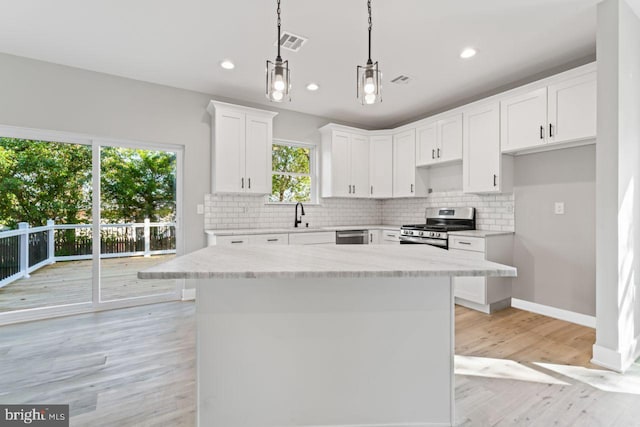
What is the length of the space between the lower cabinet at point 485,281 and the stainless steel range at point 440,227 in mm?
151

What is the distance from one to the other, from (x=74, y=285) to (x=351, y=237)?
349 centimetres

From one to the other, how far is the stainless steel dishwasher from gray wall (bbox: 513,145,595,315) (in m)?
1.97

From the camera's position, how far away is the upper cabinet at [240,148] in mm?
3936

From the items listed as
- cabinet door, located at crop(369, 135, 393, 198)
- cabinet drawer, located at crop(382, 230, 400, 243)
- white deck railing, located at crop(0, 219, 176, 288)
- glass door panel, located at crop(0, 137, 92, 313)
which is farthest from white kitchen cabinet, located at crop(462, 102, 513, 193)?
glass door panel, located at crop(0, 137, 92, 313)

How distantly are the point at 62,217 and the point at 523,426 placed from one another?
14.8ft

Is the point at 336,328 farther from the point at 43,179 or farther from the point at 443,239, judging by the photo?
the point at 43,179

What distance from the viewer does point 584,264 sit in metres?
3.18

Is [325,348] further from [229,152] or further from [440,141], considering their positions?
[440,141]

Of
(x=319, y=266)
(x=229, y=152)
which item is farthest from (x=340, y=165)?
(x=319, y=266)

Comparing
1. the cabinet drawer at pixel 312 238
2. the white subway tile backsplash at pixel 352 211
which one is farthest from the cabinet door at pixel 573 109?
the cabinet drawer at pixel 312 238

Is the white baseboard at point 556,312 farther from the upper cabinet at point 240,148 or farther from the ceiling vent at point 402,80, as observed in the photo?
the upper cabinet at point 240,148

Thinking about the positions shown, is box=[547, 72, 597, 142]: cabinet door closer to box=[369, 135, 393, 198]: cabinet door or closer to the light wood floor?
the light wood floor

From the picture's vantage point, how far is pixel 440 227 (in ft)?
12.9

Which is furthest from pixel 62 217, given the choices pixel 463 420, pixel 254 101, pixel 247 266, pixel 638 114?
pixel 638 114
